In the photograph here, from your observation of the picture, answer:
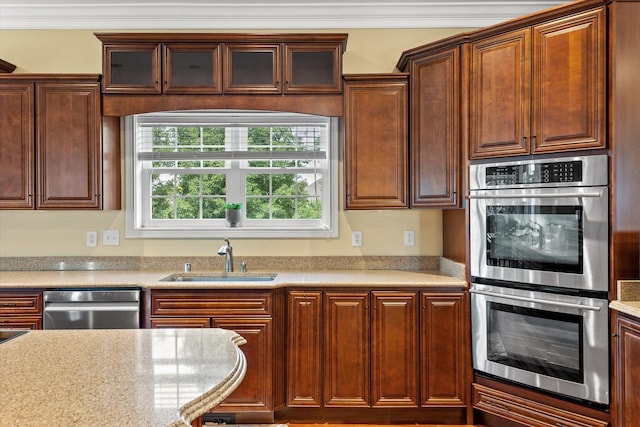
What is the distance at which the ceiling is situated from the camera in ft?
10.8

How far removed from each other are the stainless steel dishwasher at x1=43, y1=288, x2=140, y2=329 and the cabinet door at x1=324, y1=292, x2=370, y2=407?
3.94 feet

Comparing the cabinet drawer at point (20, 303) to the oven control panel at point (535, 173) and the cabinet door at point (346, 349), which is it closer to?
the cabinet door at point (346, 349)

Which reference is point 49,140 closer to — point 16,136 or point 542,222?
point 16,136

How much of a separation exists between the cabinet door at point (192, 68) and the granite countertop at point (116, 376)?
189cm

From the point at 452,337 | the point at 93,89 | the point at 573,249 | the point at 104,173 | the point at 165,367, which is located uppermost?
the point at 93,89

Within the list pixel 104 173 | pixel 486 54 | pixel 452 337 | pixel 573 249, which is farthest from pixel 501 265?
pixel 104 173

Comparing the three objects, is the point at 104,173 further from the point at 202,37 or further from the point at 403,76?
the point at 403,76

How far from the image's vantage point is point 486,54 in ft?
8.55

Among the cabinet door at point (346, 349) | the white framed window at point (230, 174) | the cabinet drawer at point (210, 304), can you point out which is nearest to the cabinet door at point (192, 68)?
the white framed window at point (230, 174)

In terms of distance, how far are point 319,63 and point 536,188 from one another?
5.25 feet

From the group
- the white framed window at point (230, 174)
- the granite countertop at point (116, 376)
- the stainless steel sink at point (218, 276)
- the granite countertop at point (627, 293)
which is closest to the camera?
the granite countertop at point (116, 376)

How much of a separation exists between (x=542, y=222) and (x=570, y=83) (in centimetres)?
74

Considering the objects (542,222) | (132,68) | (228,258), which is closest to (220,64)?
(132,68)

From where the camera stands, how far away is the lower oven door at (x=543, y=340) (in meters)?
2.24
